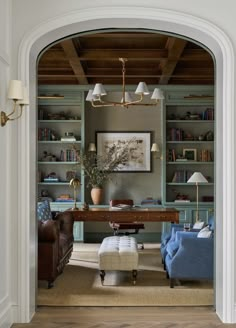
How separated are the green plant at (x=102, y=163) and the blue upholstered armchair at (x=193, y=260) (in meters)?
3.90

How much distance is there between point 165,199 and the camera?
9.60 meters

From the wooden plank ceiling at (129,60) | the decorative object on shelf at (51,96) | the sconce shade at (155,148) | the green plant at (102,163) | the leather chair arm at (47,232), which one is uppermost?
the wooden plank ceiling at (129,60)

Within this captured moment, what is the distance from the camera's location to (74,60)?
→ 7230 mm

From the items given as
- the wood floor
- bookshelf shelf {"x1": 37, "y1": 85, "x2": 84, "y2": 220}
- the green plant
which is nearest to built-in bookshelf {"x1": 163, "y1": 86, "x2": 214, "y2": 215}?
the green plant

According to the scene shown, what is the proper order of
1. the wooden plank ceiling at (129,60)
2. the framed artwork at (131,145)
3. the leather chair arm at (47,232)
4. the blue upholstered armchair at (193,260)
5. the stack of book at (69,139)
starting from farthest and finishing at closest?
1. the framed artwork at (131,145)
2. the stack of book at (69,139)
3. the wooden plank ceiling at (129,60)
4. the leather chair arm at (47,232)
5. the blue upholstered armchair at (193,260)

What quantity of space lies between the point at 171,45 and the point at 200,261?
2.87 m

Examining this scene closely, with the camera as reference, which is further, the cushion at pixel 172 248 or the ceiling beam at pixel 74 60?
the ceiling beam at pixel 74 60

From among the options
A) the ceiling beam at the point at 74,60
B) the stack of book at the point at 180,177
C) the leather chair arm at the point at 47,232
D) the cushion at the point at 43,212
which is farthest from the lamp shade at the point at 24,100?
the stack of book at the point at 180,177

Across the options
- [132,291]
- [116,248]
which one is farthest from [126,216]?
[132,291]

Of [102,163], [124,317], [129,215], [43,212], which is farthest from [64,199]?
[124,317]

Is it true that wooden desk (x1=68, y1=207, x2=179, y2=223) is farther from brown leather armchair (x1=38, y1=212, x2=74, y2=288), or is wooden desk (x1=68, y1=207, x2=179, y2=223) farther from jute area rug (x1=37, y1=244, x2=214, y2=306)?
brown leather armchair (x1=38, y1=212, x2=74, y2=288)

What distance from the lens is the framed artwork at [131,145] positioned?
9.84 metres

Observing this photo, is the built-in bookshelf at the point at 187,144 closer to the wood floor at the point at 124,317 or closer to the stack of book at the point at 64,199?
the stack of book at the point at 64,199

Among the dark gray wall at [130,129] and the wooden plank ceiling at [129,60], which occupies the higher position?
the wooden plank ceiling at [129,60]
